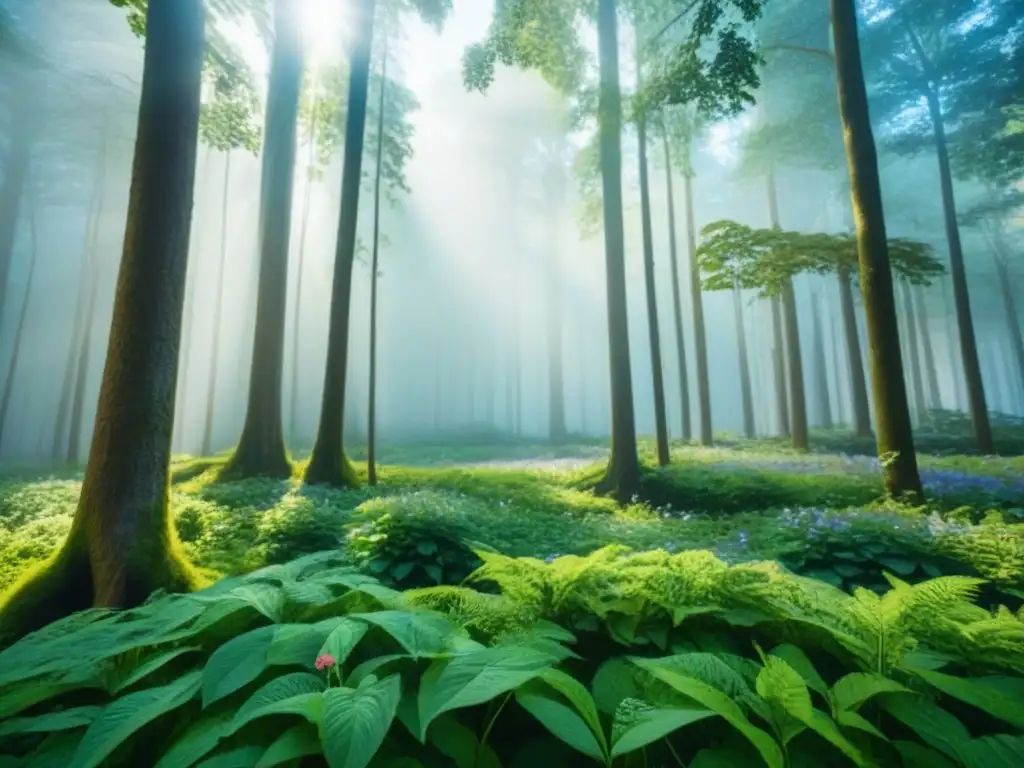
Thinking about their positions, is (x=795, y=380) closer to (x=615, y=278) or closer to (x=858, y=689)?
(x=615, y=278)

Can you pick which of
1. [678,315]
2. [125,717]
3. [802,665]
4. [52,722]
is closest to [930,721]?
[802,665]

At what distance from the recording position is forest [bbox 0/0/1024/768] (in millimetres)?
1272

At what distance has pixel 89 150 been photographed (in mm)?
26859

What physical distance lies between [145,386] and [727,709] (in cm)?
514

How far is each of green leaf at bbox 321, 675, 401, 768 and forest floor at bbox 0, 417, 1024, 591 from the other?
12.6 ft

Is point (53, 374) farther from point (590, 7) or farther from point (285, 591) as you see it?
point (285, 591)

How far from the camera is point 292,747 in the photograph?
1.10m

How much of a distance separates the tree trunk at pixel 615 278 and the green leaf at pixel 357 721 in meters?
9.72

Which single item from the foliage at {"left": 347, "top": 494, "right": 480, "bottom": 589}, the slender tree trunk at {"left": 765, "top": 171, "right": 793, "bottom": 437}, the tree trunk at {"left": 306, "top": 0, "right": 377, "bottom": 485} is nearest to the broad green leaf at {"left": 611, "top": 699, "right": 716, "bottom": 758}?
the foliage at {"left": 347, "top": 494, "right": 480, "bottom": 589}

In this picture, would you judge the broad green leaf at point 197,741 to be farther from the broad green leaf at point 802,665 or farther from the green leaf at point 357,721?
the broad green leaf at point 802,665

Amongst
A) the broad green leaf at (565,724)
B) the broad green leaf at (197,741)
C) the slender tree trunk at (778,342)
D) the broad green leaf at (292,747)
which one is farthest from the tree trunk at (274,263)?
the slender tree trunk at (778,342)

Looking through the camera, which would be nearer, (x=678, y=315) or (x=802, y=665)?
(x=802, y=665)

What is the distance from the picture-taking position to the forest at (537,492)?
1272mm

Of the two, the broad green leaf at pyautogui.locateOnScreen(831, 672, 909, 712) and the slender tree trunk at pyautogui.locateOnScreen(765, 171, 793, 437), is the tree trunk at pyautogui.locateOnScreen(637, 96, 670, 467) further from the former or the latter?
the broad green leaf at pyautogui.locateOnScreen(831, 672, 909, 712)
